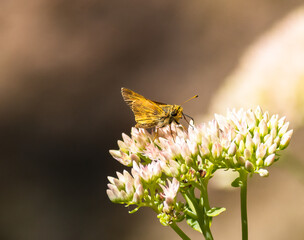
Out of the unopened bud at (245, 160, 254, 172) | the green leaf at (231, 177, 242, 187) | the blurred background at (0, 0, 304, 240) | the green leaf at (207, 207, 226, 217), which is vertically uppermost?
the blurred background at (0, 0, 304, 240)

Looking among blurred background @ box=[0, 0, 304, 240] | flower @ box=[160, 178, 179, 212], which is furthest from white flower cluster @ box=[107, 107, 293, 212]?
blurred background @ box=[0, 0, 304, 240]

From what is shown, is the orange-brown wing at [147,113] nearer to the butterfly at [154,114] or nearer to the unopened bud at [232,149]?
the butterfly at [154,114]

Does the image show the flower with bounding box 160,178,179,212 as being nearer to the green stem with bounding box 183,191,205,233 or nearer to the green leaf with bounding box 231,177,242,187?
the green stem with bounding box 183,191,205,233

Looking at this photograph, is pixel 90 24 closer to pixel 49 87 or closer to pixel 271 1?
pixel 49 87

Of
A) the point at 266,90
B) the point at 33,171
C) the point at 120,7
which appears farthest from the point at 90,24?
the point at 266,90

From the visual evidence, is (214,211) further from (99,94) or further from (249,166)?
(99,94)

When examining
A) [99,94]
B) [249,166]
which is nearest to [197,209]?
[249,166]
